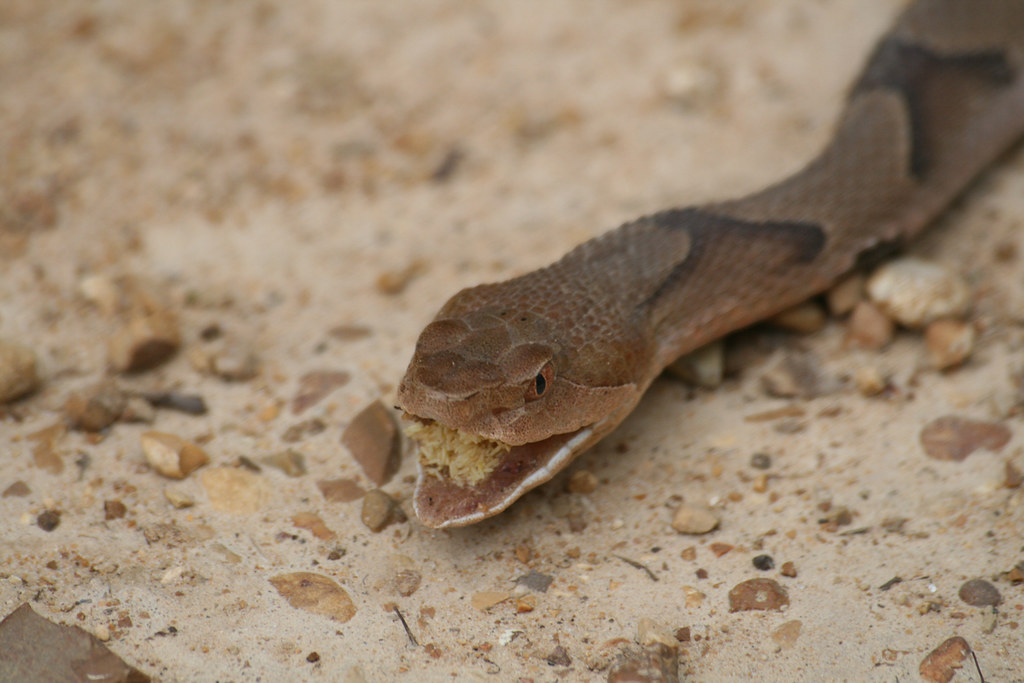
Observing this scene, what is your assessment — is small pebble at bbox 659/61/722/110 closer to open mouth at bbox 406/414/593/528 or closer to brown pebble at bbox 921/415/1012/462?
brown pebble at bbox 921/415/1012/462

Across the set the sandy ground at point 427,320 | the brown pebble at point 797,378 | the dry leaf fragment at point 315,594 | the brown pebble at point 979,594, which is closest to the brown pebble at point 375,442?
the sandy ground at point 427,320

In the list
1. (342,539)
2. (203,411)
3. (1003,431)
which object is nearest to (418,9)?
(203,411)

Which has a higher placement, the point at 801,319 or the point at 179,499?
the point at 179,499

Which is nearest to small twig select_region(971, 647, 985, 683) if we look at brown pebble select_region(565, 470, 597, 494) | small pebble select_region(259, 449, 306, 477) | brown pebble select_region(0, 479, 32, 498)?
brown pebble select_region(565, 470, 597, 494)

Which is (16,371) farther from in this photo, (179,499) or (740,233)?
(740,233)

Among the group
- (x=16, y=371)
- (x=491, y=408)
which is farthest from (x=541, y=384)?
(x=16, y=371)
